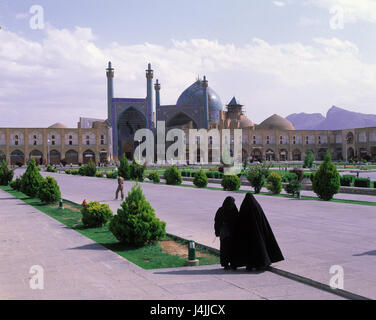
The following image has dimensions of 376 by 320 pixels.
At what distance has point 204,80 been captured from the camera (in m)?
78.1

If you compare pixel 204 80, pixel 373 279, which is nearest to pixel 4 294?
pixel 373 279

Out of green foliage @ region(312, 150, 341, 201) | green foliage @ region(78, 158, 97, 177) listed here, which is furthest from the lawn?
green foliage @ region(78, 158, 97, 177)

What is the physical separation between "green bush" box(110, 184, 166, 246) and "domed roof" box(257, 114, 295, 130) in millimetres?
78701

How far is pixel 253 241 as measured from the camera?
5.89 metres

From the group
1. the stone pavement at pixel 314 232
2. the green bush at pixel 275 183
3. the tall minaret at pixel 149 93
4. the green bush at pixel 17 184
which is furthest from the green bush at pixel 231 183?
the tall minaret at pixel 149 93

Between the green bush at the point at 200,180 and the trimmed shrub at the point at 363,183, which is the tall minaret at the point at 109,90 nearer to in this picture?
the green bush at the point at 200,180

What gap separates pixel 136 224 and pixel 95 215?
8.93ft

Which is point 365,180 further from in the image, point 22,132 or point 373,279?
point 22,132

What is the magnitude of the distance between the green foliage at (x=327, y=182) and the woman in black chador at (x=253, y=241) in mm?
9895

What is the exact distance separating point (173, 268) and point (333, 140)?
260 ft

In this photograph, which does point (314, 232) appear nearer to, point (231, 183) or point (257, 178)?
point (257, 178)

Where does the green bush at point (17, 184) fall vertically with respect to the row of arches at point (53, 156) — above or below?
below

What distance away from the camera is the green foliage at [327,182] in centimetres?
1521
